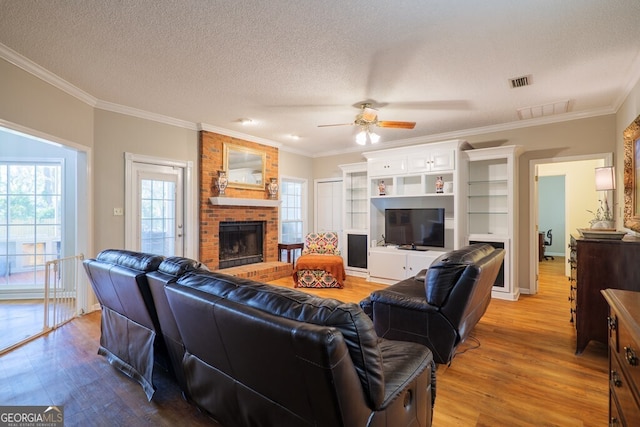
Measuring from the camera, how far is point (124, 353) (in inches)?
92.6

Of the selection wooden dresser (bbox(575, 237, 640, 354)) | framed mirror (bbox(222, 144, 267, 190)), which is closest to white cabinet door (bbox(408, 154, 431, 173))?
wooden dresser (bbox(575, 237, 640, 354))

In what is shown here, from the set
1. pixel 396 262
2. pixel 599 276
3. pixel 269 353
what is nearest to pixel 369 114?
pixel 396 262

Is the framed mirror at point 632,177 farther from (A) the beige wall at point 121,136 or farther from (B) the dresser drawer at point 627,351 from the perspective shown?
(B) the dresser drawer at point 627,351

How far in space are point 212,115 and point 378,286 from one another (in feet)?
12.2

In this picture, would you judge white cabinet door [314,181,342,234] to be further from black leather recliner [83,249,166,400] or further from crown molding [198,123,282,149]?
black leather recliner [83,249,166,400]

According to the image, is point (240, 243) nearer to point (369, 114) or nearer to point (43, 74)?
→ point (369, 114)

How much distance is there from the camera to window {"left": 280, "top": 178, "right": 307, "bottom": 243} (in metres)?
6.45

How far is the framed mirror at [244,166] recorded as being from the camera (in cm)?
526

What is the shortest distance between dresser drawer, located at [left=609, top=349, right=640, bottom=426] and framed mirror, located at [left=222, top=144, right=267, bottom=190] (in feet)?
16.3

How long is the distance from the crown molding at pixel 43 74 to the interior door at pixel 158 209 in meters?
0.98

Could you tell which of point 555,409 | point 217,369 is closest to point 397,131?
point 555,409

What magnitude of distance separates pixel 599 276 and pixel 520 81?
77.8 inches

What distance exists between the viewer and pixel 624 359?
1204mm

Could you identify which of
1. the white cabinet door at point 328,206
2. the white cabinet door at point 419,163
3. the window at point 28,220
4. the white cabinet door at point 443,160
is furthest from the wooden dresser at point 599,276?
the window at point 28,220
